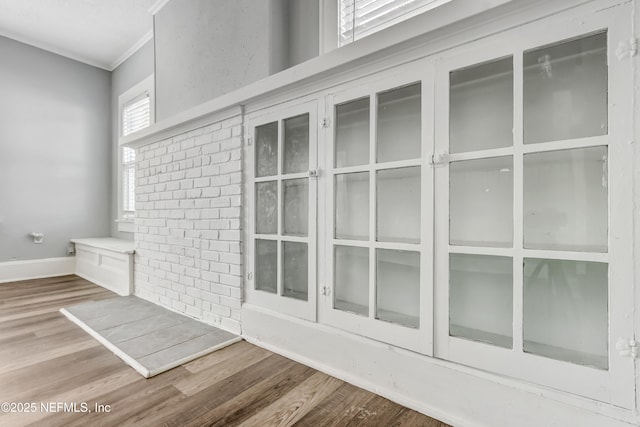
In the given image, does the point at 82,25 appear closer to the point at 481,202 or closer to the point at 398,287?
the point at 398,287

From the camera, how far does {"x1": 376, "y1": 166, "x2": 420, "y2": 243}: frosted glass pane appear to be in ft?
5.12

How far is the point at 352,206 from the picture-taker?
5.87ft

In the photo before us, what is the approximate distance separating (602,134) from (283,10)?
2161 mm

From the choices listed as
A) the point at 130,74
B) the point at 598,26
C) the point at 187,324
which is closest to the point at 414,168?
the point at 598,26

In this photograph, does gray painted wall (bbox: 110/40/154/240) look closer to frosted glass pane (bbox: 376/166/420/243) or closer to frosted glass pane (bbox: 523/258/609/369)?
frosted glass pane (bbox: 376/166/420/243)

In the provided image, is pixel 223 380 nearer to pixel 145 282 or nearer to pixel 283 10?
pixel 145 282

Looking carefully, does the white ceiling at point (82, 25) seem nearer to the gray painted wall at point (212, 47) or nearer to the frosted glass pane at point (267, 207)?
the gray painted wall at point (212, 47)

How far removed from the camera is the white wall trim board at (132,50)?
156 inches

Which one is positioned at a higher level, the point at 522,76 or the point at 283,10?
the point at 283,10

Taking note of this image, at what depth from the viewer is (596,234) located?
3.75 ft

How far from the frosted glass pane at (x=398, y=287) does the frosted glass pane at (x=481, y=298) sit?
0.61 feet

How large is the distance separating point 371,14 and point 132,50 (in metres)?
3.71

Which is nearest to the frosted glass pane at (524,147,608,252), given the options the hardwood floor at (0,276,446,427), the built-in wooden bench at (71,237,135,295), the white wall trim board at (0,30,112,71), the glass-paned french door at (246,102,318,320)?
the hardwood floor at (0,276,446,427)

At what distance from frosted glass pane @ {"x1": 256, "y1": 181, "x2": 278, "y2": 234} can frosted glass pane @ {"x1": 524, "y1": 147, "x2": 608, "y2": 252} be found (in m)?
1.44
